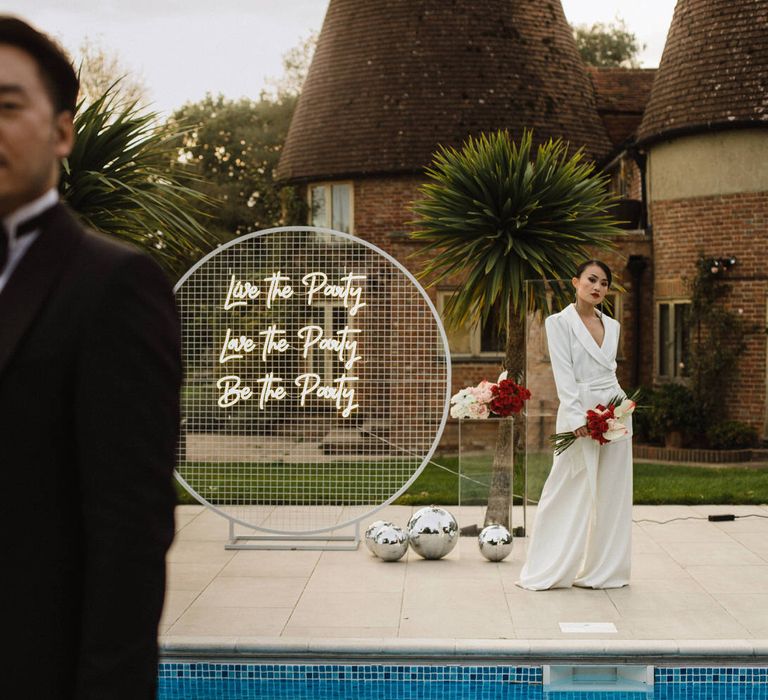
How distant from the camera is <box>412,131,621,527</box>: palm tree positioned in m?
9.69

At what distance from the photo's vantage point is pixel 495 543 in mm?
8922

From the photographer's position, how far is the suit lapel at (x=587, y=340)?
7.93 metres

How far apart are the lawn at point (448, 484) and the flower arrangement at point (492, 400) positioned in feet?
1.96

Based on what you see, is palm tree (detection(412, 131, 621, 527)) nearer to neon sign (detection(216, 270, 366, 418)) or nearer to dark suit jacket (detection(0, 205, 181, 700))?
neon sign (detection(216, 270, 366, 418))

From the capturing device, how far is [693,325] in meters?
19.1

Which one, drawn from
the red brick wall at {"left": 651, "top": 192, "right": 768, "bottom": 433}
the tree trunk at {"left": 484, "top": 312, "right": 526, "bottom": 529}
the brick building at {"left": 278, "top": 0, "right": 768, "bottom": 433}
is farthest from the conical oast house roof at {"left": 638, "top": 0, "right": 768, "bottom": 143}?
the tree trunk at {"left": 484, "top": 312, "right": 526, "bottom": 529}

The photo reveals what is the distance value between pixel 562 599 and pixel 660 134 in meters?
14.2

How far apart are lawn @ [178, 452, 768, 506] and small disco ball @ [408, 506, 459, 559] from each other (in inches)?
21.3

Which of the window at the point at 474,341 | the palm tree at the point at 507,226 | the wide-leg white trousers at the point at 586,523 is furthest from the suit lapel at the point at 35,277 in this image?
the window at the point at 474,341

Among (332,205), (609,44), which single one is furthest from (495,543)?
(609,44)

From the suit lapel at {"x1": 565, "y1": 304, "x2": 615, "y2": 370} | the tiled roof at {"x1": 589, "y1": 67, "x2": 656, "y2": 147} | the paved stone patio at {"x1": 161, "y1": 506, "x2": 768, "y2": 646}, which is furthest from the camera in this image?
the tiled roof at {"x1": 589, "y1": 67, "x2": 656, "y2": 147}

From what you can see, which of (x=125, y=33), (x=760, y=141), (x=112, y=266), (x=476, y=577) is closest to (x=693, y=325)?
(x=760, y=141)

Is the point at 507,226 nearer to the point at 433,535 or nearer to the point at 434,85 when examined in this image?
the point at 433,535

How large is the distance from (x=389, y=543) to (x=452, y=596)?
3.94 feet
